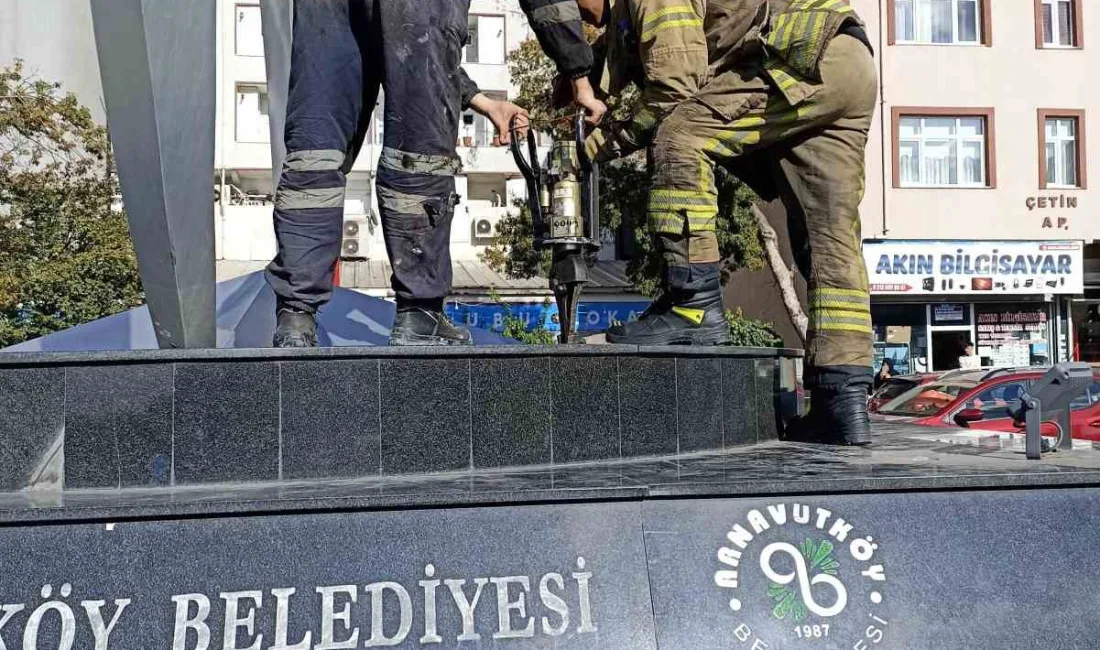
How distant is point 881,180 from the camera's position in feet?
73.0

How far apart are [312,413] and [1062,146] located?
939 inches

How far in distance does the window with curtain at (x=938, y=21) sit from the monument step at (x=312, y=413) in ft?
72.2

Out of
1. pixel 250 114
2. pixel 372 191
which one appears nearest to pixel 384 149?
pixel 372 191

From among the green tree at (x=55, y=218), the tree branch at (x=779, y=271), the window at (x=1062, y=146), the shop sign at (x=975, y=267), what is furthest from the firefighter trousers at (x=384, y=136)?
the window at (x=1062, y=146)

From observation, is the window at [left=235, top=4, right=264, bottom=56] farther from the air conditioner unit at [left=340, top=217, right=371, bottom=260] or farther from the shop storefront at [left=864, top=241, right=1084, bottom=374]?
the shop storefront at [left=864, top=241, right=1084, bottom=374]

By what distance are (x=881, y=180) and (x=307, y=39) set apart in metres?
20.3

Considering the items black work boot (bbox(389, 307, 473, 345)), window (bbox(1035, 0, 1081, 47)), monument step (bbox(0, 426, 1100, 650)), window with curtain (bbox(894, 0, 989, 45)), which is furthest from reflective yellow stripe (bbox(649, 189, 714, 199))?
window (bbox(1035, 0, 1081, 47))

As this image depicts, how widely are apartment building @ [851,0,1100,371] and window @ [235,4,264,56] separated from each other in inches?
640

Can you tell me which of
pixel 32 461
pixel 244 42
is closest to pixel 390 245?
pixel 32 461

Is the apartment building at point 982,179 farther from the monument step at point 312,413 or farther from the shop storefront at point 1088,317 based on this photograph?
the monument step at point 312,413

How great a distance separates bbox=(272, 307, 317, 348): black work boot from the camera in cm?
346

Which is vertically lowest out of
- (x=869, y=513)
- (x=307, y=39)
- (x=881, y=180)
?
(x=869, y=513)

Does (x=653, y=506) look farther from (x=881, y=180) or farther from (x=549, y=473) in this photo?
(x=881, y=180)

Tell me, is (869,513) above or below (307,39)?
below
